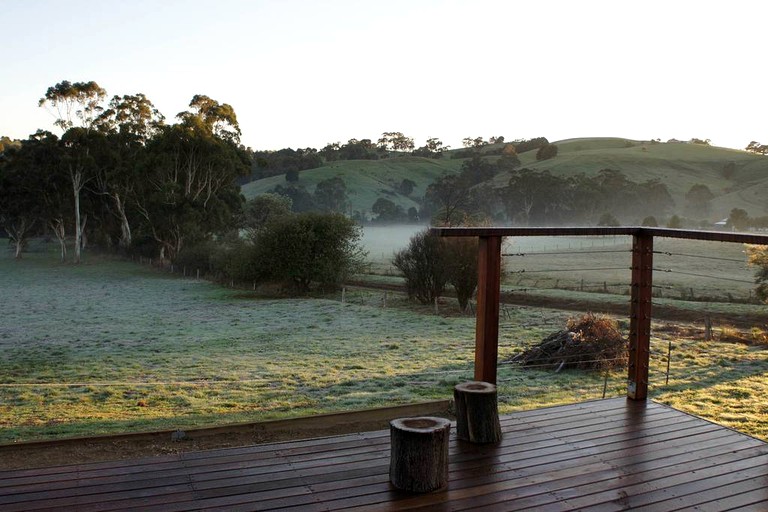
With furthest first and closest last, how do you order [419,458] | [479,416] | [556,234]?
[556,234], [479,416], [419,458]

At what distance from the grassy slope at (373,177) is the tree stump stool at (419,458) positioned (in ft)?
253

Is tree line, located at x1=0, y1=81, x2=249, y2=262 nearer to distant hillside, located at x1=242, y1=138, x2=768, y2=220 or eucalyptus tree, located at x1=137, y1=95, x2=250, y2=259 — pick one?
eucalyptus tree, located at x1=137, y1=95, x2=250, y2=259

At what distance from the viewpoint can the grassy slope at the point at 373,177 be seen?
8425cm

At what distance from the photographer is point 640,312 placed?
4.78 meters

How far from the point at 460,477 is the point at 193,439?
2.33 m

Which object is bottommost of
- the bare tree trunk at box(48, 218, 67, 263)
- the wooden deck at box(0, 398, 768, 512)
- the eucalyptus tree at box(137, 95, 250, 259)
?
the wooden deck at box(0, 398, 768, 512)

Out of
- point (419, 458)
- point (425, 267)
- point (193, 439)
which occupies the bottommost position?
point (193, 439)

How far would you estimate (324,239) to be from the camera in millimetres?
28078

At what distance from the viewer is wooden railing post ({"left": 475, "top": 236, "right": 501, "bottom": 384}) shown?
4.38 meters

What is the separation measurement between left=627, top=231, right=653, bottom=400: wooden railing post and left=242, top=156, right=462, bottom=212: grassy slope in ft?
248

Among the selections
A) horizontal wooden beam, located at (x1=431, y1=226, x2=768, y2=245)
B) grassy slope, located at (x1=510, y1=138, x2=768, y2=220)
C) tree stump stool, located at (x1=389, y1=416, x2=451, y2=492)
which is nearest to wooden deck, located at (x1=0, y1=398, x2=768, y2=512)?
tree stump stool, located at (x1=389, y1=416, x2=451, y2=492)

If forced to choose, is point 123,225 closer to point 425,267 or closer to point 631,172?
point 425,267

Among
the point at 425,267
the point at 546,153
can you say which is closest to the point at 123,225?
the point at 425,267

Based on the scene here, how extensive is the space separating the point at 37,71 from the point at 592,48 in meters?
36.3
